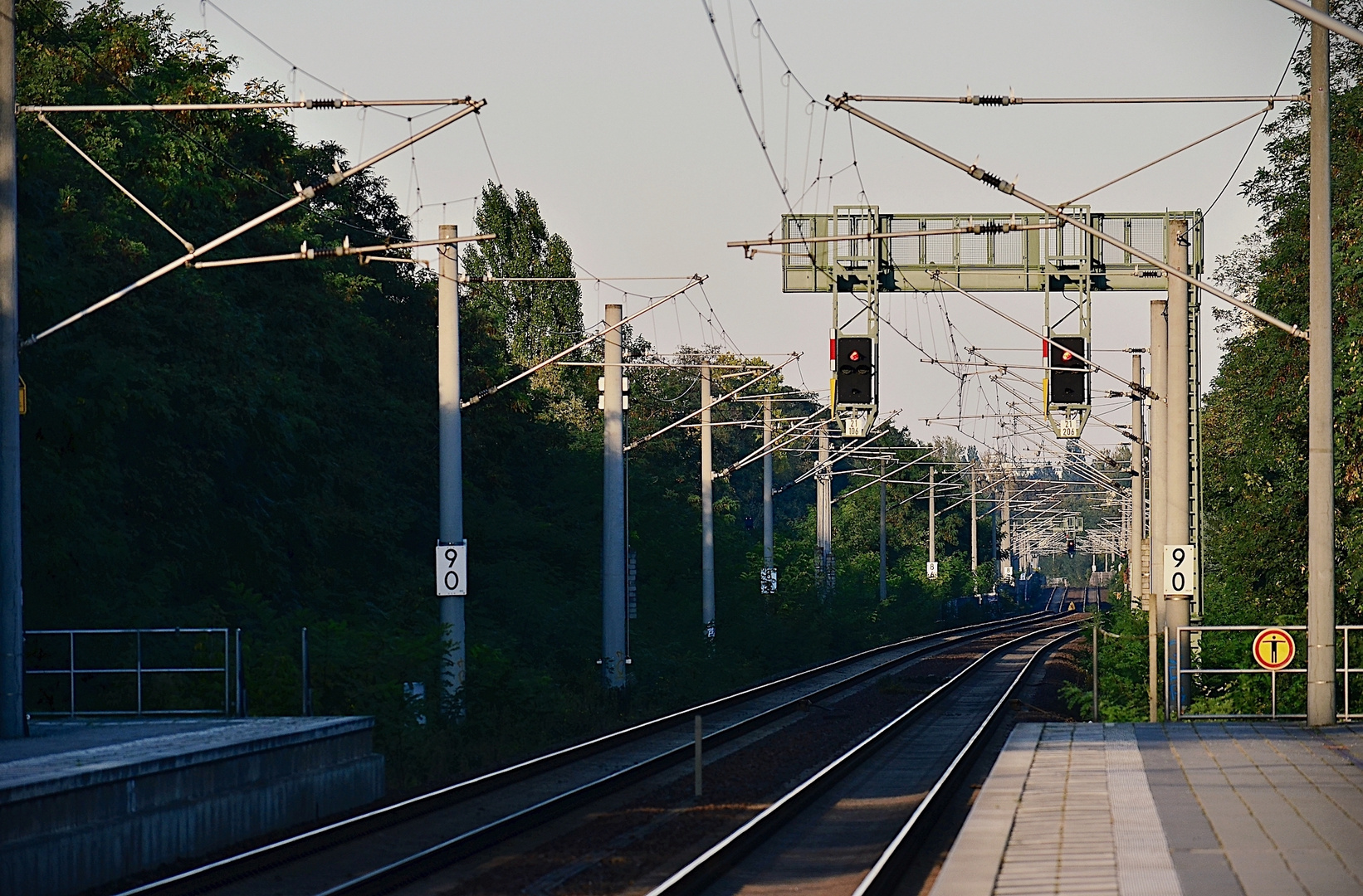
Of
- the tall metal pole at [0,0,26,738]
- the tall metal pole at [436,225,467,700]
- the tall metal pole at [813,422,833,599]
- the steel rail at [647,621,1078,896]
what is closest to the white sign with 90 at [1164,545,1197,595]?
the steel rail at [647,621,1078,896]

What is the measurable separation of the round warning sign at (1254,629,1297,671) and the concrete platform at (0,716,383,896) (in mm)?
12524

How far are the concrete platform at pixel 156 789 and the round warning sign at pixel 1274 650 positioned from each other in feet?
41.1

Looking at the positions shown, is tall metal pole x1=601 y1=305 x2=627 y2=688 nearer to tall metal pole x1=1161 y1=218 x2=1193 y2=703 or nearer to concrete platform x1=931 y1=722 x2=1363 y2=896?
tall metal pole x1=1161 y1=218 x2=1193 y2=703

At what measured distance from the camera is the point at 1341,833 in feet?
46.6

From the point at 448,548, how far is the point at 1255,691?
1398 cm

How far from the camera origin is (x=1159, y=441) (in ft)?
117

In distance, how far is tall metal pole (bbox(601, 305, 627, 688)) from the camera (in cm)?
3812

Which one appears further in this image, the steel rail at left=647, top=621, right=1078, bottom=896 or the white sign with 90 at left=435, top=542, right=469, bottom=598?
the white sign with 90 at left=435, top=542, right=469, bottom=598

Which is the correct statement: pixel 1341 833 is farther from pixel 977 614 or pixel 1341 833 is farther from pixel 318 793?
pixel 977 614

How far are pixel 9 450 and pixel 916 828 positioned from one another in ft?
38.0

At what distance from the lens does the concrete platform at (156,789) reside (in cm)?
1441

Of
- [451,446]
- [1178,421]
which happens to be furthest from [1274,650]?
[451,446]

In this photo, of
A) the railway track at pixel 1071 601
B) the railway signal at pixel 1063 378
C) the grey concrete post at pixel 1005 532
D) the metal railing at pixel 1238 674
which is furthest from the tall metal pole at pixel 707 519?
the railway track at pixel 1071 601

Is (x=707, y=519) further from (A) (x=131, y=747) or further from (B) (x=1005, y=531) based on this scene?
(B) (x=1005, y=531)
